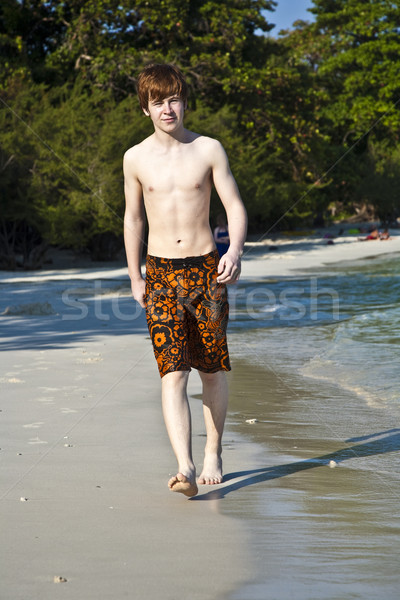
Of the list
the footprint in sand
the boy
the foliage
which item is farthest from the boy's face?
the foliage

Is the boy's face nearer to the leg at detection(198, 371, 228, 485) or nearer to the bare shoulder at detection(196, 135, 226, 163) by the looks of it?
the bare shoulder at detection(196, 135, 226, 163)

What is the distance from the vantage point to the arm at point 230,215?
409 centimetres

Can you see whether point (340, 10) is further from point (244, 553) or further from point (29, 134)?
point (244, 553)

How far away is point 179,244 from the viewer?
4.25 metres

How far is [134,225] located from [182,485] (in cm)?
133

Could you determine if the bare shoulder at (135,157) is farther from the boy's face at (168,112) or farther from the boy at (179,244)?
the boy's face at (168,112)

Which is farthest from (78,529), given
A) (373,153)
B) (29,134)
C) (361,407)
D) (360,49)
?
(373,153)

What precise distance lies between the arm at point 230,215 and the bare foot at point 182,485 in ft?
2.99

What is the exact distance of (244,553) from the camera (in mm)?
3320

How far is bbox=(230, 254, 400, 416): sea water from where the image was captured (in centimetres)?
790

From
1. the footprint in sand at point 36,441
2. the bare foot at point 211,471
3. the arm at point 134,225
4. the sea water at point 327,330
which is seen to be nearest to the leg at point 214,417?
the bare foot at point 211,471

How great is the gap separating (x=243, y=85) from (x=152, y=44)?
11.4 ft

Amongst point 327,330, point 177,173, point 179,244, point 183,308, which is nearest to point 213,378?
point 183,308

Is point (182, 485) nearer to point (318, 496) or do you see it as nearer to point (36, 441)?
point (318, 496)
